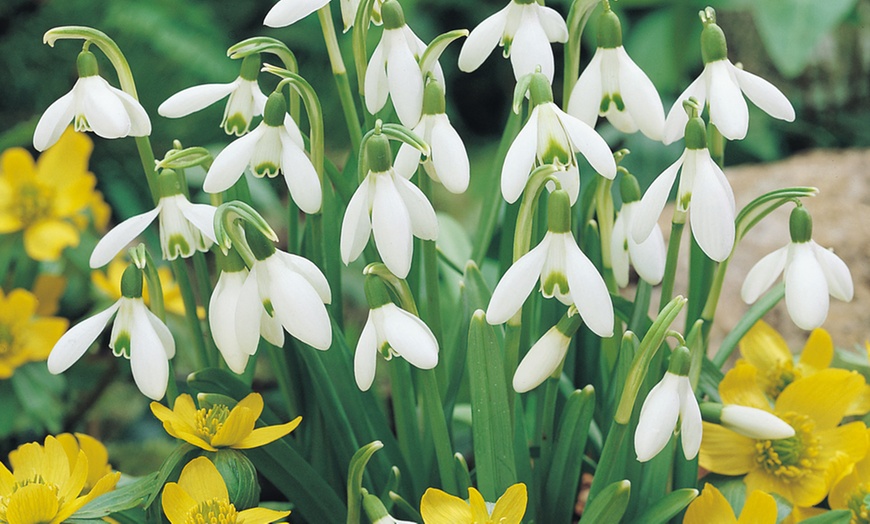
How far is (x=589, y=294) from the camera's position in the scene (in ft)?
1.74

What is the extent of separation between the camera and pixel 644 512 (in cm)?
67

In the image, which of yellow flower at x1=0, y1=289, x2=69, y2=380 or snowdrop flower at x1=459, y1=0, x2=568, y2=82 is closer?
snowdrop flower at x1=459, y1=0, x2=568, y2=82

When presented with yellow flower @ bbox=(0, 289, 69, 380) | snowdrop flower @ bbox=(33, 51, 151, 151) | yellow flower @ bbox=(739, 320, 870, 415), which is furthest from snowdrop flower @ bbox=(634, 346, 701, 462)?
yellow flower @ bbox=(0, 289, 69, 380)

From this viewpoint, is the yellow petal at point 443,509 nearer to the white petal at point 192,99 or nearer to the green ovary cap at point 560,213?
the green ovary cap at point 560,213

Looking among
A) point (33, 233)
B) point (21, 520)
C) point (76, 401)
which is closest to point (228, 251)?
point (21, 520)

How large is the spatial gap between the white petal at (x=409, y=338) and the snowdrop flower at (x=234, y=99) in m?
0.20

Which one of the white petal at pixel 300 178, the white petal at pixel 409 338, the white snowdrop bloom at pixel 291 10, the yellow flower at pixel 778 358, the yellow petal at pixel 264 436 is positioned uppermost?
the white snowdrop bloom at pixel 291 10

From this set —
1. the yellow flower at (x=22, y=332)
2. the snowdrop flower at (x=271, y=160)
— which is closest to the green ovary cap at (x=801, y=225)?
the snowdrop flower at (x=271, y=160)

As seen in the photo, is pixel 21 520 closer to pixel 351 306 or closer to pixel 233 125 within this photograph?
pixel 233 125

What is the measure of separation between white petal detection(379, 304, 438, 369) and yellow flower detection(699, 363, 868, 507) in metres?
0.33

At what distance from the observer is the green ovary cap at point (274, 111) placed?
23.1 inches

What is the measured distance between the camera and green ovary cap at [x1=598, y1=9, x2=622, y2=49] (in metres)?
0.62

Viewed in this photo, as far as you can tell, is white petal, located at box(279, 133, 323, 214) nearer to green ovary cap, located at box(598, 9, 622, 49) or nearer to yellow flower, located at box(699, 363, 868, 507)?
green ovary cap, located at box(598, 9, 622, 49)

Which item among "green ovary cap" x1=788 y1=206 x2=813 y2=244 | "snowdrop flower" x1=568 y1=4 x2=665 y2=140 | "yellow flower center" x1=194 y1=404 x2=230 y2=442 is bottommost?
"yellow flower center" x1=194 y1=404 x2=230 y2=442
